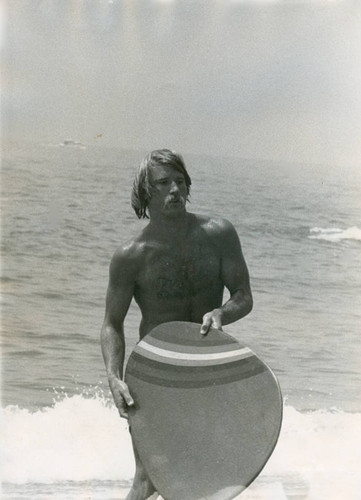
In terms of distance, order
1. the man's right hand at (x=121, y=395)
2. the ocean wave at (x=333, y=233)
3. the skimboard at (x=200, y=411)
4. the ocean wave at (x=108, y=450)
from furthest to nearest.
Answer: the ocean wave at (x=333, y=233)
the ocean wave at (x=108, y=450)
the man's right hand at (x=121, y=395)
the skimboard at (x=200, y=411)

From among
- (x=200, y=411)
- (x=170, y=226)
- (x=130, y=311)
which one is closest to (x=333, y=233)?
(x=130, y=311)

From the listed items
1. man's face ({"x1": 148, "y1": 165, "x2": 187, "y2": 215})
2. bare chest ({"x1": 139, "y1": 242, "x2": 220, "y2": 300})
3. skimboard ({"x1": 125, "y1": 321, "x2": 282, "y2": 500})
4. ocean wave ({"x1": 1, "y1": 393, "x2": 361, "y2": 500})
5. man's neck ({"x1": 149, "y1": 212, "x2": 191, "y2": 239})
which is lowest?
ocean wave ({"x1": 1, "y1": 393, "x2": 361, "y2": 500})

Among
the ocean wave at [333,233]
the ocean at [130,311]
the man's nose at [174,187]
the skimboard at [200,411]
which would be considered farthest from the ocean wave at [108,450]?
the man's nose at [174,187]

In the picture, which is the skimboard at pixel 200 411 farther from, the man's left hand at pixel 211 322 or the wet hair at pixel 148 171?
the wet hair at pixel 148 171

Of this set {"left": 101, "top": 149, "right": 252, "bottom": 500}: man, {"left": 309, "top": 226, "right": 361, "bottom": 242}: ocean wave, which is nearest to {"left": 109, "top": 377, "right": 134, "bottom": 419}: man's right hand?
{"left": 101, "top": 149, "right": 252, "bottom": 500}: man

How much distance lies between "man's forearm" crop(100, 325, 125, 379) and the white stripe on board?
84 mm

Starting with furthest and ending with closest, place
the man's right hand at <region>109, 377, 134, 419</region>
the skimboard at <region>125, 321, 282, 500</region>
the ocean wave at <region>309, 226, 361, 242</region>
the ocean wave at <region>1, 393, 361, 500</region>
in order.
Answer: the ocean wave at <region>309, 226, 361, 242</region>
the ocean wave at <region>1, 393, 361, 500</region>
the man's right hand at <region>109, 377, 134, 419</region>
the skimboard at <region>125, 321, 282, 500</region>

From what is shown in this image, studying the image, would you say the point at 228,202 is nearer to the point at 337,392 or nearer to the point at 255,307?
the point at 255,307

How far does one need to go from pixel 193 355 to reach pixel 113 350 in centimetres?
28

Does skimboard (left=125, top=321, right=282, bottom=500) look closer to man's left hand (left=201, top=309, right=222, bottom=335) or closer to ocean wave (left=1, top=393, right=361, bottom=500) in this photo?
man's left hand (left=201, top=309, right=222, bottom=335)

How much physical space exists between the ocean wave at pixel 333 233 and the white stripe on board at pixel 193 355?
1.29m

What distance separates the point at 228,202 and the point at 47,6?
107 cm

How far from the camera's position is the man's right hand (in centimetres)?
357

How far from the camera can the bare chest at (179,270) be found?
3604mm
